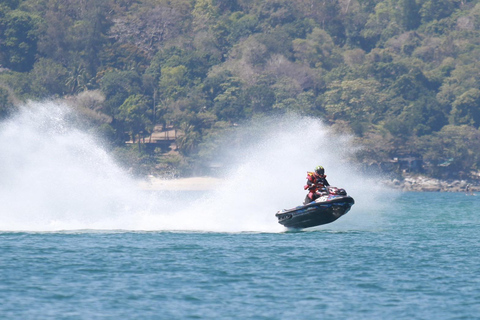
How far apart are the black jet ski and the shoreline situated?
256ft

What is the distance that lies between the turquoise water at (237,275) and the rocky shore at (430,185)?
8325cm

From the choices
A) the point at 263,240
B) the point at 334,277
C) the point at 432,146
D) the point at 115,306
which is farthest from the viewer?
the point at 432,146

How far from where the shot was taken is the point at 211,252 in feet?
103

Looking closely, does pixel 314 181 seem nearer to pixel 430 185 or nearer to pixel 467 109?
pixel 430 185

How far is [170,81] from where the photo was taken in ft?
433

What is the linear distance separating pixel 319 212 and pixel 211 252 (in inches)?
164

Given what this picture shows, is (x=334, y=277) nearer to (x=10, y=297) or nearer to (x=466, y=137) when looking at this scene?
(x=10, y=297)

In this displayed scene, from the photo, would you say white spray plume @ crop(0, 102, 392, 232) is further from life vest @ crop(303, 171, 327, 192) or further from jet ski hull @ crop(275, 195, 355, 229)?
life vest @ crop(303, 171, 327, 192)

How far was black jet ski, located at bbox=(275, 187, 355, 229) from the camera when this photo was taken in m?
32.5

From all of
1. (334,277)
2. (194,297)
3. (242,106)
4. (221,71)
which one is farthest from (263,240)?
(221,71)

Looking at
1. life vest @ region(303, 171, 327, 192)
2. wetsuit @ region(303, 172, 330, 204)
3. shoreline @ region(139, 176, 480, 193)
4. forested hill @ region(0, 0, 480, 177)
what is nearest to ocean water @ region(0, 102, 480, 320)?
wetsuit @ region(303, 172, 330, 204)

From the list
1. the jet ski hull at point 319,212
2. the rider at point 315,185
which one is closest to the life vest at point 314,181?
the rider at point 315,185

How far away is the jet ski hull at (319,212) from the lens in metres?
32.4

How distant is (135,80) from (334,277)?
10499 cm
